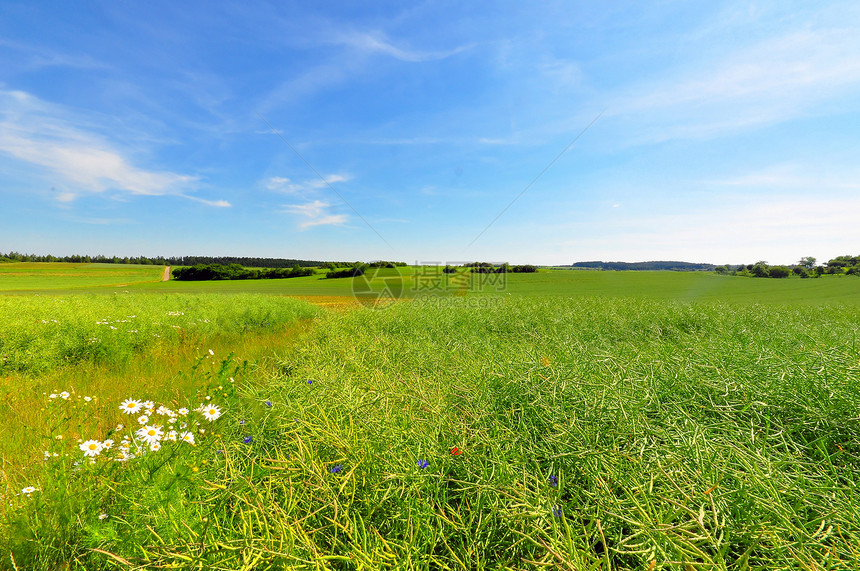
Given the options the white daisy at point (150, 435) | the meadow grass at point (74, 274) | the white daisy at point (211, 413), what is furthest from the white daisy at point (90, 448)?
the meadow grass at point (74, 274)

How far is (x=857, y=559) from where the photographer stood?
1.01m

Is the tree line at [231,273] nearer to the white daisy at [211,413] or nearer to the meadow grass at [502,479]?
the white daisy at [211,413]

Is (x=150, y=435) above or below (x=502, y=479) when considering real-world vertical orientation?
below

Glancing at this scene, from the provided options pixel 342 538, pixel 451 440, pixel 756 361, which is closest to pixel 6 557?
pixel 342 538

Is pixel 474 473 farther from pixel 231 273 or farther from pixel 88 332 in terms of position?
pixel 231 273

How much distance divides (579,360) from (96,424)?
5060 mm

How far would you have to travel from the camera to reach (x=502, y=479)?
59.9 inches

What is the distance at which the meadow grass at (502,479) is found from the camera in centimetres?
118

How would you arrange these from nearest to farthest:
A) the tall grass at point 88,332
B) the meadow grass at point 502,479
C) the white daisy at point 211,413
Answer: the meadow grass at point 502,479, the white daisy at point 211,413, the tall grass at point 88,332

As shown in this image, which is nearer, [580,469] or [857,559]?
[857,559]

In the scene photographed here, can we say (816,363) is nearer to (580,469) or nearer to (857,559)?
(857,559)

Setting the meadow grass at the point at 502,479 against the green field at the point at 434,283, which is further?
the green field at the point at 434,283

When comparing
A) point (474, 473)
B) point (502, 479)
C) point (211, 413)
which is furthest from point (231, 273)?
point (502, 479)

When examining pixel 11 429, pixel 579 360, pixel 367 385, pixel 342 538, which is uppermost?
pixel 579 360
